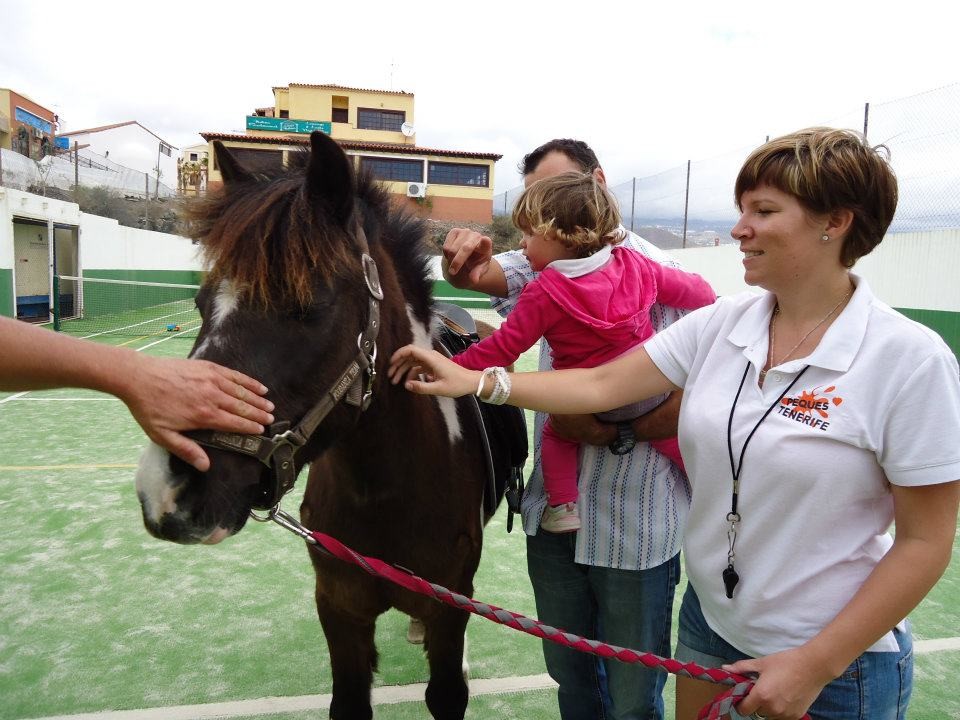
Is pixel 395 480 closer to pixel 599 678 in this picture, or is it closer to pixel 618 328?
pixel 618 328

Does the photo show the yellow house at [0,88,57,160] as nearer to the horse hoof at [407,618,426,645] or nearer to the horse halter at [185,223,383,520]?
the horse hoof at [407,618,426,645]

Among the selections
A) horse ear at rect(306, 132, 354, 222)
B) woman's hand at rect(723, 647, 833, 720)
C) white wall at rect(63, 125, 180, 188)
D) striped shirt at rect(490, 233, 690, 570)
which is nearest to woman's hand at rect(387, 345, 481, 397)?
horse ear at rect(306, 132, 354, 222)

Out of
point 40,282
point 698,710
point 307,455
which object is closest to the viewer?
point 307,455

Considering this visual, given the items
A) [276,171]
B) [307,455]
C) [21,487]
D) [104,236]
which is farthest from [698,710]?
[104,236]

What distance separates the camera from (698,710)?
1.60m

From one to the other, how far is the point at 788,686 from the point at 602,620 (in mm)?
937

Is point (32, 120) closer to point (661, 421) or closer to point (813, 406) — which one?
point (661, 421)

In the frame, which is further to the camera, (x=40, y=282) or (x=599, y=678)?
(x=40, y=282)

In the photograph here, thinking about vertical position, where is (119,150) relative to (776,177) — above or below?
above

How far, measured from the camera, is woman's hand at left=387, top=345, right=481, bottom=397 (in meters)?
1.61

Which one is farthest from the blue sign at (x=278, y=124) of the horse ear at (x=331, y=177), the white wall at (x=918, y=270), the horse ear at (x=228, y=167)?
the horse ear at (x=331, y=177)

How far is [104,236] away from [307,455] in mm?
18639

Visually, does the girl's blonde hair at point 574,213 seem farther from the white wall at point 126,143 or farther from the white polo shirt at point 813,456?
the white wall at point 126,143

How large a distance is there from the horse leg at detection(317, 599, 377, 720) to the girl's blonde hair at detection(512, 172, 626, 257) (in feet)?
4.81
